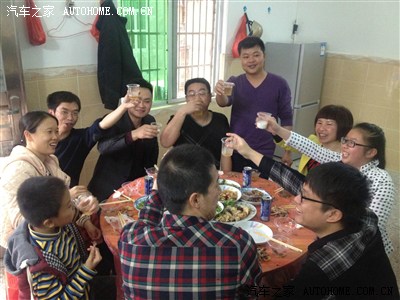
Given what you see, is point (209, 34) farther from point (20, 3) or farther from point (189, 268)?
point (189, 268)

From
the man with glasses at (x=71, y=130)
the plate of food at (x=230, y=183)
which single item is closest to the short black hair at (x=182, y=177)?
the plate of food at (x=230, y=183)

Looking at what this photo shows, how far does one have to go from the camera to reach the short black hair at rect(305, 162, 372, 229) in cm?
134

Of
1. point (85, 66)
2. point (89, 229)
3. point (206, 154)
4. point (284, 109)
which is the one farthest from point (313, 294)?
point (85, 66)

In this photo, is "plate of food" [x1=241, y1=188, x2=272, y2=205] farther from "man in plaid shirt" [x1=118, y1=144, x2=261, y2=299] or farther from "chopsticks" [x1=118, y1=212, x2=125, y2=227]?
"man in plaid shirt" [x1=118, y1=144, x2=261, y2=299]

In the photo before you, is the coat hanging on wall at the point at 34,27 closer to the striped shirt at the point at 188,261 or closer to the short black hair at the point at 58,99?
the short black hair at the point at 58,99

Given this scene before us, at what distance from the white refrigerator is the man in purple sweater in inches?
69.4

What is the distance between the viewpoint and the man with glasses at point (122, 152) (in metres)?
2.59

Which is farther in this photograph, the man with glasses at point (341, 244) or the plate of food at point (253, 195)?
the plate of food at point (253, 195)

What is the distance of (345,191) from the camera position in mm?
1345

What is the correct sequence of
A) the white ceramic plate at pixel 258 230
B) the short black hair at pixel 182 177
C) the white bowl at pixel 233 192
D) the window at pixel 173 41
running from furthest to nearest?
1. the window at pixel 173 41
2. the white bowl at pixel 233 192
3. the white ceramic plate at pixel 258 230
4. the short black hair at pixel 182 177

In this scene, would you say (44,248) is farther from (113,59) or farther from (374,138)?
(113,59)

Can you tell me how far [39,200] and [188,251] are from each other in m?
0.73

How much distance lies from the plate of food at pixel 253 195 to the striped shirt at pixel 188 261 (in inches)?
34.6

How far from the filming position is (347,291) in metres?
1.29
